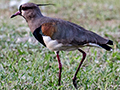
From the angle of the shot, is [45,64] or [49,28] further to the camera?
[45,64]

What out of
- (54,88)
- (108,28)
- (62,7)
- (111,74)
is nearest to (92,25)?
(108,28)

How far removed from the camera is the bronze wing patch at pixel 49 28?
3.23 meters

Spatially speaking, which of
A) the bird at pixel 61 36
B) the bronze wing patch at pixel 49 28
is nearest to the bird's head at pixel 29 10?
the bird at pixel 61 36

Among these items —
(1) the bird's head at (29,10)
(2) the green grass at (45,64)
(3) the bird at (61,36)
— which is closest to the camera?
(3) the bird at (61,36)

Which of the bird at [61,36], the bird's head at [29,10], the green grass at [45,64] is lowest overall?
the green grass at [45,64]

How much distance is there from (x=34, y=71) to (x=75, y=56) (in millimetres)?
1038

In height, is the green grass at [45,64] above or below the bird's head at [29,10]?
below

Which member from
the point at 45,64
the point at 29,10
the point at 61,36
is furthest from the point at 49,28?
the point at 45,64

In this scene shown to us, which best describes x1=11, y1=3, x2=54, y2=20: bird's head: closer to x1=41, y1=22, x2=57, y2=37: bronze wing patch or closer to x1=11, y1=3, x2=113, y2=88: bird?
x1=11, y1=3, x2=113, y2=88: bird

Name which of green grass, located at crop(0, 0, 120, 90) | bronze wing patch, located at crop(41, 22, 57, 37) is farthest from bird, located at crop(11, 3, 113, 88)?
green grass, located at crop(0, 0, 120, 90)

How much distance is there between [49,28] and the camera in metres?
3.25

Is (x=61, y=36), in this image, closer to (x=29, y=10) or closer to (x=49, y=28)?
(x=49, y=28)

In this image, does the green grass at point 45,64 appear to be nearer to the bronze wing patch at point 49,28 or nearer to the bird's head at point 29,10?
the bronze wing patch at point 49,28

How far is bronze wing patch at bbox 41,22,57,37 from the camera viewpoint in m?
3.23
